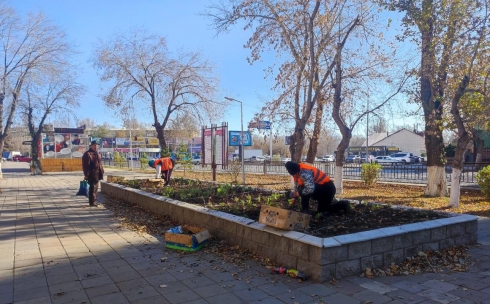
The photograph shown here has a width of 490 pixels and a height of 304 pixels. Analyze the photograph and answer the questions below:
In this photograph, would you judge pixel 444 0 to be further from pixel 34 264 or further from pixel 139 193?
pixel 34 264

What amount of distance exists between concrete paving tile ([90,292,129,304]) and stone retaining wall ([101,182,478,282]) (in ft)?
6.59

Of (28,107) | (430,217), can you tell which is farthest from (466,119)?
(28,107)

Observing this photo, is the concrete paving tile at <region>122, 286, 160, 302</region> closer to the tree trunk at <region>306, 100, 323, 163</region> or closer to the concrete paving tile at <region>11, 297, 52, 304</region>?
the concrete paving tile at <region>11, 297, 52, 304</region>

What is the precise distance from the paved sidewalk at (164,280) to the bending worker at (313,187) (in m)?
1.64

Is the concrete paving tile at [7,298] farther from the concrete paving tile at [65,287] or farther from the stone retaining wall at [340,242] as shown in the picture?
the stone retaining wall at [340,242]

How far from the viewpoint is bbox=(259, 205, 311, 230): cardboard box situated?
16.8 feet

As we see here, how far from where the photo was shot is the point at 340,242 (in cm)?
465

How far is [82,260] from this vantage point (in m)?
5.64

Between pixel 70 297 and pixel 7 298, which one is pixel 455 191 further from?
pixel 7 298

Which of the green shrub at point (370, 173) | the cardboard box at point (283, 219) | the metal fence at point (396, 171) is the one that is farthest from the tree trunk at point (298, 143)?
the cardboard box at point (283, 219)

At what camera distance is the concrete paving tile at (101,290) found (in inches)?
169

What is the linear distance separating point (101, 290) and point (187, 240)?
69.4 inches

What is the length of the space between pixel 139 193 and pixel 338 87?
695 centimetres

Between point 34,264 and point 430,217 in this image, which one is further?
point 430,217
